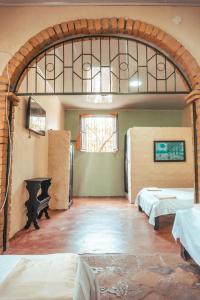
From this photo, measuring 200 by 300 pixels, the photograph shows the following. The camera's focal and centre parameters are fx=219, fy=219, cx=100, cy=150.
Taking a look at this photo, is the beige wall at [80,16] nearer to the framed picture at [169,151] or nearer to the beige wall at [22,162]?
the beige wall at [22,162]

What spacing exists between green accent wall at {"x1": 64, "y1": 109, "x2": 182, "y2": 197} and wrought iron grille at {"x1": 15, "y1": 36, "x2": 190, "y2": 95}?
5.72ft

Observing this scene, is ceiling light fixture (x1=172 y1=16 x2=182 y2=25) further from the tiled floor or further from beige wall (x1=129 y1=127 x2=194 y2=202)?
beige wall (x1=129 y1=127 x2=194 y2=202)

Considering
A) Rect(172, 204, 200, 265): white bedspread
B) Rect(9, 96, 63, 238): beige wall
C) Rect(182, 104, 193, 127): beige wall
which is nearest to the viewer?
Rect(172, 204, 200, 265): white bedspread

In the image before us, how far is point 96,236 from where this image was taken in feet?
10.3

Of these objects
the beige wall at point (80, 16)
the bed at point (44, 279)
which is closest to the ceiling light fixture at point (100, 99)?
the beige wall at point (80, 16)

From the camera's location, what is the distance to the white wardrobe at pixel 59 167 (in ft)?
16.6

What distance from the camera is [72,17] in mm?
2404

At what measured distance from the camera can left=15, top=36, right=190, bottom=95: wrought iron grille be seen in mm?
2562

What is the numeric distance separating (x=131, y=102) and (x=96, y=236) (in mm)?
4482

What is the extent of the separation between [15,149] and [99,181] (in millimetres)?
4255

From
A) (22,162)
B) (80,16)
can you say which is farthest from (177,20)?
(22,162)

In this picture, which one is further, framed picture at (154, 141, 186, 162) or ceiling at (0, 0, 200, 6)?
framed picture at (154, 141, 186, 162)

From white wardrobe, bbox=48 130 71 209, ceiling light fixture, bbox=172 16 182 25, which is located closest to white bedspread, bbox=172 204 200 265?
ceiling light fixture, bbox=172 16 182 25

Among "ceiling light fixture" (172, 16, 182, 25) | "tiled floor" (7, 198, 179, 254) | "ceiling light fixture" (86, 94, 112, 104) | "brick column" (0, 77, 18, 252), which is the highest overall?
"ceiling light fixture" (86, 94, 112, 104)
